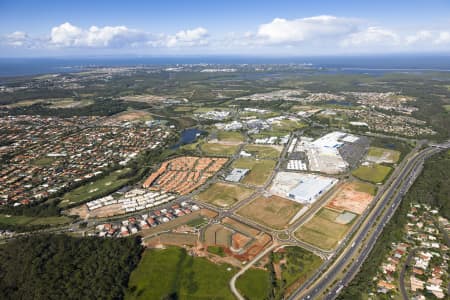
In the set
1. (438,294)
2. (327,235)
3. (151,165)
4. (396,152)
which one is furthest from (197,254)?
(396,152)

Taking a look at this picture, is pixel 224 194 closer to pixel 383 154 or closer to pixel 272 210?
pixel 272 210

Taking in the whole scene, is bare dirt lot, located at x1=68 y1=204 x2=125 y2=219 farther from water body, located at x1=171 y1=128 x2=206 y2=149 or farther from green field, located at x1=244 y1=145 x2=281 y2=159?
green field, located at x1=244 y1=145 x2=281 y2=159

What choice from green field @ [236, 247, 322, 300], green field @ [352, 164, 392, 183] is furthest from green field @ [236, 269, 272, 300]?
green field @ [352, 164, 392, 183]

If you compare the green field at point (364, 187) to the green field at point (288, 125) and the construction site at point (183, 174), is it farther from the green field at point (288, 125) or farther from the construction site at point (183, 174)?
the green field at point (288, 125)

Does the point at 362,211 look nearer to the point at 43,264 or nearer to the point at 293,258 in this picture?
the point at 293,258

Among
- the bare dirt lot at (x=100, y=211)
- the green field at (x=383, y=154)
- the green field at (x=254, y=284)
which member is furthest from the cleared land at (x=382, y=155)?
the bare dirt lot at (x=100, y=211)

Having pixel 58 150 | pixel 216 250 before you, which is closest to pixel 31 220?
pixel 216 250
